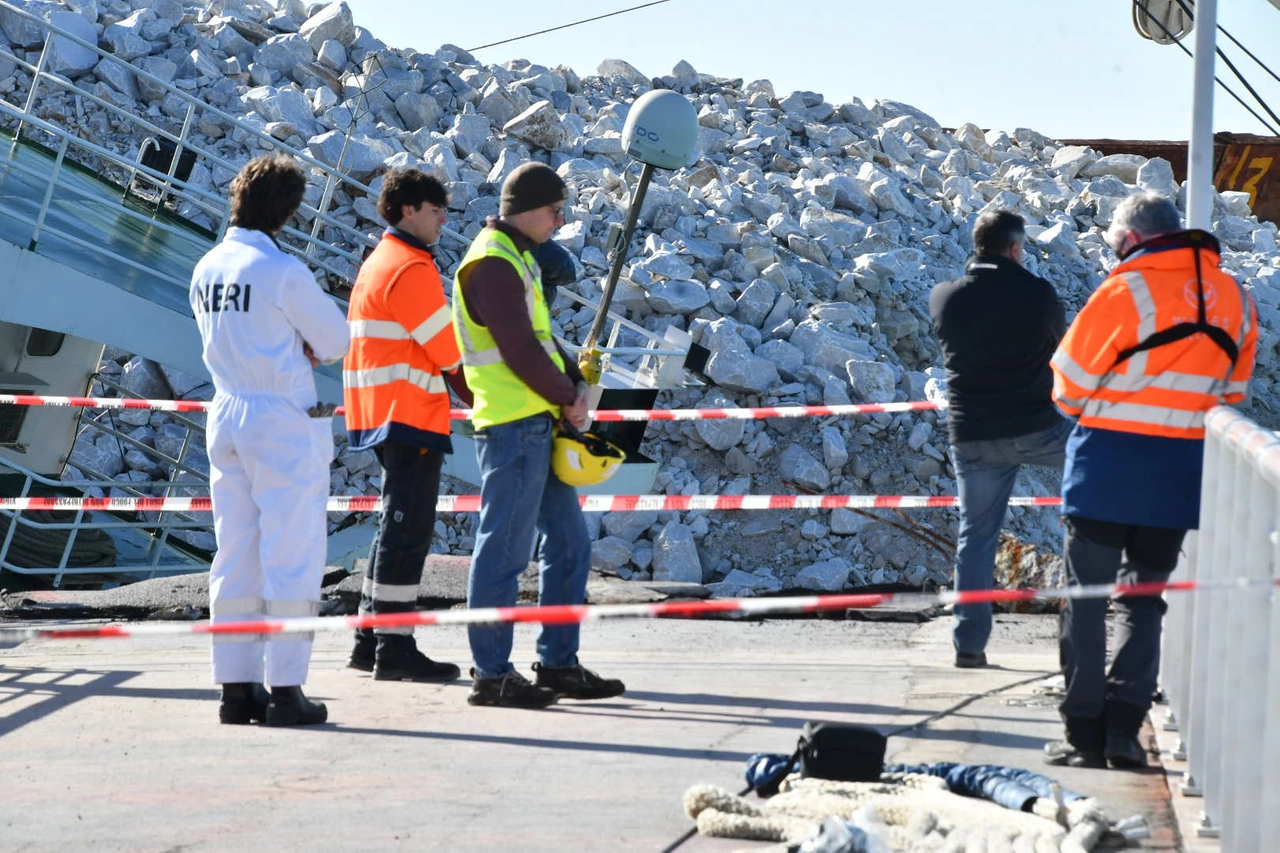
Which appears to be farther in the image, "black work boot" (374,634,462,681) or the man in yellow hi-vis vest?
"black work boot" (374,634,462,681)

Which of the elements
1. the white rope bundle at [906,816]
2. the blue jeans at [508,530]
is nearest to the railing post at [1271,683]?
the white rope bundle at [906,816]

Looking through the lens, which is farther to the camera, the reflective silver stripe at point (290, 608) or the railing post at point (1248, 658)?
the reflective silver stripe at point (290, 608)

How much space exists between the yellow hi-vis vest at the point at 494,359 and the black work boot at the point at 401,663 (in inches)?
41.8

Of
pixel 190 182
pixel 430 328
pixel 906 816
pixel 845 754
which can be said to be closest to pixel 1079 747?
pixel 845 754

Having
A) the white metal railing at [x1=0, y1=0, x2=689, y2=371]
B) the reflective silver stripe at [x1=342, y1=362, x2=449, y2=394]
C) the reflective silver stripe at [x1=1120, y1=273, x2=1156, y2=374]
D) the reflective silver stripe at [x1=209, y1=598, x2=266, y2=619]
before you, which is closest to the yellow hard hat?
the reflective silver stripe at [x1=342, y1=362, x2=449, y2=394]

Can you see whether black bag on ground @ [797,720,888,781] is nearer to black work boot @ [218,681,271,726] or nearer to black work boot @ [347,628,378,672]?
black work boot @ [218,681,271,726]

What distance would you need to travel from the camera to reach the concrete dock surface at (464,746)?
420 cm

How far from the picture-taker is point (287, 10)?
20.7 metres

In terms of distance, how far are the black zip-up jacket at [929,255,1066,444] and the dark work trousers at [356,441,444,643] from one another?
2.09 metres

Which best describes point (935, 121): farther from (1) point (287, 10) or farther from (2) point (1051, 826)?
(2) point (1051, 826)

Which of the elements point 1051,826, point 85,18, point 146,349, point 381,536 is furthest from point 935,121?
point 1051,826

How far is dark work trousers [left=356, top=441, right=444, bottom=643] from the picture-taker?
19.4ft

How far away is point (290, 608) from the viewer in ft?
17.0

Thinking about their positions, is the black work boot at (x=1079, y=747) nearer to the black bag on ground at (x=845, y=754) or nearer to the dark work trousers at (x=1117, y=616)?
the dark work trousers at (x=1117, y=616)
